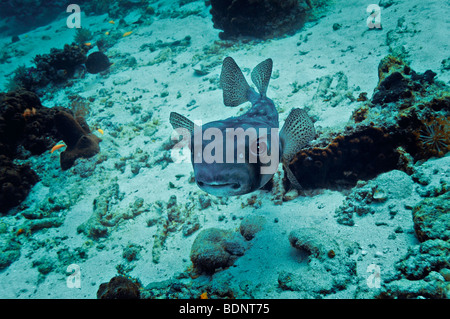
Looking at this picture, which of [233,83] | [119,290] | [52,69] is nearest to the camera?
[119,290]

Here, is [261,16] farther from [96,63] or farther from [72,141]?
[72,141]

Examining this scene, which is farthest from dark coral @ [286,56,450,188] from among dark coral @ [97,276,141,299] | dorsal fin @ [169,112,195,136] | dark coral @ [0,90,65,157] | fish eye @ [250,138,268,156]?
dark coral @ [0,90,65,157]

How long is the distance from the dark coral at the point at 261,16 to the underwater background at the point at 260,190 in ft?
0.17

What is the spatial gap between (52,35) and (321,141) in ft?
82.6

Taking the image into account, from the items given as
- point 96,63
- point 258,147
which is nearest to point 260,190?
point 258,147

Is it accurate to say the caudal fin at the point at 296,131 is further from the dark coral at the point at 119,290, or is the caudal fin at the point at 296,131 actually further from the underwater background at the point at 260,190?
the dark coral at the point at 119,290

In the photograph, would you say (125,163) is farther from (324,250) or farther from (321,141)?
(324,250)

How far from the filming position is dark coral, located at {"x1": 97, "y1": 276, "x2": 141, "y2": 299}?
2.68 metres

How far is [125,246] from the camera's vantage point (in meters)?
4.16

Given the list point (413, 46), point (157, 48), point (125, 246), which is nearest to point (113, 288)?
point (125, 246)

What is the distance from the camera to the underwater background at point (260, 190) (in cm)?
253

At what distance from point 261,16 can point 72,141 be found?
8.24m

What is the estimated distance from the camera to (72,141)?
6.45m

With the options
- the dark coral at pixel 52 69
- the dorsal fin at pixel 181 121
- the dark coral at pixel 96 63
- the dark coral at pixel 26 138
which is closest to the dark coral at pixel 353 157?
the dorsal fin at pixel 181 121
